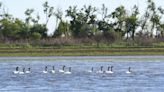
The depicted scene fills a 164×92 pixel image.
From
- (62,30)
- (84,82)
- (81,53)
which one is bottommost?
(84,82)

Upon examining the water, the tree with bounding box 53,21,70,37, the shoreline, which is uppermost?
the tree with bounding box 53,21,70,37

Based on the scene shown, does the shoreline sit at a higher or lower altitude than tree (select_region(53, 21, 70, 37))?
lower

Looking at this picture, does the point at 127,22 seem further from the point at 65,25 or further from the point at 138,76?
the point at 138,76

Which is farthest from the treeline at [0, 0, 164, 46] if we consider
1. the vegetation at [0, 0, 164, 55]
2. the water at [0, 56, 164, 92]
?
the water at [0, 56, 164, 92]

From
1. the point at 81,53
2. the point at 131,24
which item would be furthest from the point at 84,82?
the point at 131,24

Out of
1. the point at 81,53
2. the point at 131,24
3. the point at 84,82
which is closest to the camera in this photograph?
the point at 84,82

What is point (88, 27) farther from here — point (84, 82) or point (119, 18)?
point (84, 82)

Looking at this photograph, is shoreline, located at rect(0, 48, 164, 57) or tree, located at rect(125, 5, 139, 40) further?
tree, located at rect(125, 5, 139, 40)

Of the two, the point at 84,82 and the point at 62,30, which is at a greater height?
the point at 62,30

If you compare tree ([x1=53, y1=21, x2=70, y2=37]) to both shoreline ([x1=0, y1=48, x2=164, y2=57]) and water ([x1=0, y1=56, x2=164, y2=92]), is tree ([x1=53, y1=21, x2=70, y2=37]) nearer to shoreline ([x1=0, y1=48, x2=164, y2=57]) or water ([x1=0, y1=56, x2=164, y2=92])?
shoreline ([x1=0, y1=48, x2=164, y2=57])

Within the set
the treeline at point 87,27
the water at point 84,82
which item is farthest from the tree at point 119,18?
the water at point 84,82

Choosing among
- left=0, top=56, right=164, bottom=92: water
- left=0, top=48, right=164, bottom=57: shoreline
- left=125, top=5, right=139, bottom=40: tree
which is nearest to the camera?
left=0, top=56, right=164, bottom=92: water

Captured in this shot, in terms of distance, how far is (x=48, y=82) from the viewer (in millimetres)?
36844

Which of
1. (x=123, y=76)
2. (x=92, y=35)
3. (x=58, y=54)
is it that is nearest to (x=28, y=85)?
(x=123, y=76)
